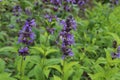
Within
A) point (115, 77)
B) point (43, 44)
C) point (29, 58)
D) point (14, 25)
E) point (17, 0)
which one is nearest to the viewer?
point (115, 77)

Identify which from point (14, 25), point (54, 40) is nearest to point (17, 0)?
point (14, 25)

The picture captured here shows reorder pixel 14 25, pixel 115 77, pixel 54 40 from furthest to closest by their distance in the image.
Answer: pixel 14 25, pixel 54 40, pixel 115 77

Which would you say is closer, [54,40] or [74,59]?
[74,59]

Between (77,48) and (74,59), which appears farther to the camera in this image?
(77,48)

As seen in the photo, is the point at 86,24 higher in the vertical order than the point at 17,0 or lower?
lower

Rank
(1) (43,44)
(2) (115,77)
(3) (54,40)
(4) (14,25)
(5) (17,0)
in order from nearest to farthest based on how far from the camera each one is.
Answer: (2) (115,77), (1) (43,44), (3) (54,40), (4) (14,25), (5) (17,0)

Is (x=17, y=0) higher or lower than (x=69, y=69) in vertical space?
higher

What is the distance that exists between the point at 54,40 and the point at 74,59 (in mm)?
499

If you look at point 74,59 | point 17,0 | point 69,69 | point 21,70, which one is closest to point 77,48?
point 74,59

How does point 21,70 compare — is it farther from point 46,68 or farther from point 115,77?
point 115,77

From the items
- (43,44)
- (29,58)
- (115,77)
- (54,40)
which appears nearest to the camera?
(115,77)

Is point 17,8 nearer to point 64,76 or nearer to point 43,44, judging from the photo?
point 43,44

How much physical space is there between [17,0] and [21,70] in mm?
2961

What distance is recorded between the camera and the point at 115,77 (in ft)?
11.6
